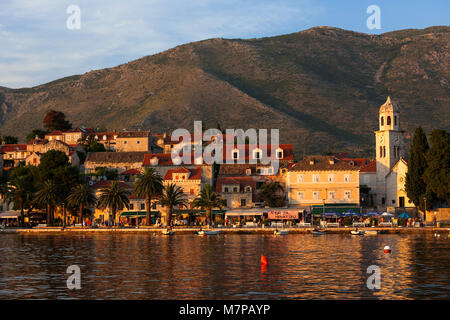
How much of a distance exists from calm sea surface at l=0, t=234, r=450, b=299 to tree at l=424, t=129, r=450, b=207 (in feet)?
37.2

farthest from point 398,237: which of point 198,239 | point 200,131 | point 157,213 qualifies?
point 200,131

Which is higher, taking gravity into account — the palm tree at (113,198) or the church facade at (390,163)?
the church facade at (390,163)

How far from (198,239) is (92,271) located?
111 ft

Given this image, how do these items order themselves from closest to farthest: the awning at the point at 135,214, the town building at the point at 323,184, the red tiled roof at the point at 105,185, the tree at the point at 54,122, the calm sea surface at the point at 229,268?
the calm sea surface at the point at 229,268 → the town building at the point at 323,184 → the awning at the point at 135,214 → the red tiled roof at the point at 105,185 → the tree at the point at 54,122

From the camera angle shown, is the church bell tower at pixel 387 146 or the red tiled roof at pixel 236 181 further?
the church bell tower at pixel 387 146

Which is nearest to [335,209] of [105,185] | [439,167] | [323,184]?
[323,184]

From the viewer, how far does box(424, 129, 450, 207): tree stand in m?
89.2

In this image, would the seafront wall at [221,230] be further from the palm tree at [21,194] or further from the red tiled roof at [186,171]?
the red tiled roof at [186,171]

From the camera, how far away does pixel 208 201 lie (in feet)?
316

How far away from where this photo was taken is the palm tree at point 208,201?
96625 millimetres

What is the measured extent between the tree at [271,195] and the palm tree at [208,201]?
7.45 m

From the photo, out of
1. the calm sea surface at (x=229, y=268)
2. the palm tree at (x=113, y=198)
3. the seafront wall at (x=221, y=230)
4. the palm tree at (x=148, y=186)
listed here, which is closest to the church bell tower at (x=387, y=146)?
the seafront wall at (x=221, y=230)
